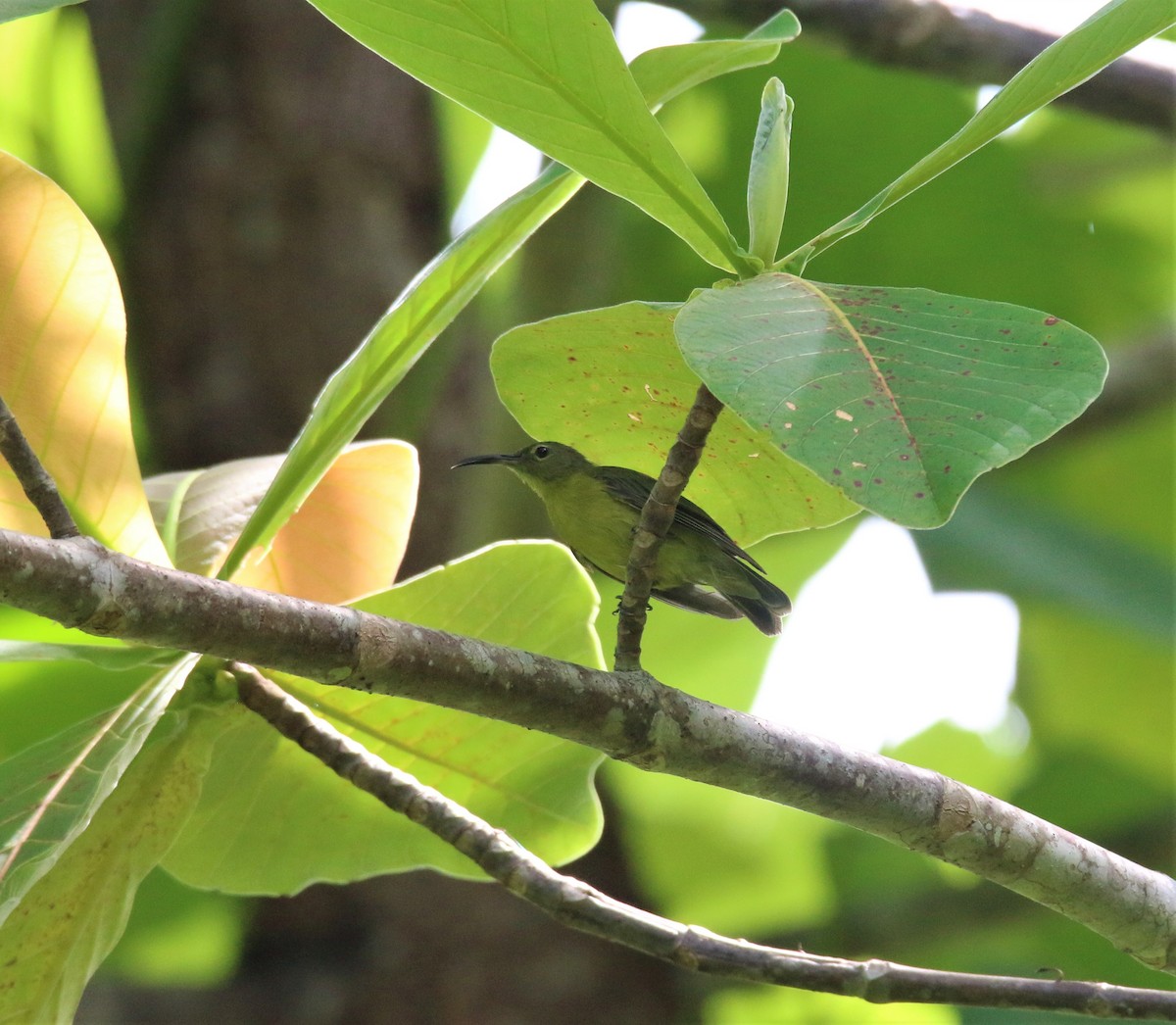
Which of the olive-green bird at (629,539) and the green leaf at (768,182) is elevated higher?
the olive-green bird at (629,539)

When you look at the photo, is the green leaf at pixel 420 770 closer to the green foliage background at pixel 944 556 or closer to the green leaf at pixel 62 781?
the green leaf at pixel 62 781

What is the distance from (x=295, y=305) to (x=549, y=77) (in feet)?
11.7

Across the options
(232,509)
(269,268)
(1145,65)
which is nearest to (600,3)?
(1145,65)

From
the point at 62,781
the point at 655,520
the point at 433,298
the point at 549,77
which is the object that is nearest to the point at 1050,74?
the point at 549,77

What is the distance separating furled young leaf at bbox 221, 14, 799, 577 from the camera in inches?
68.6

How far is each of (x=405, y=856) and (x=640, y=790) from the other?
3724 millimetres

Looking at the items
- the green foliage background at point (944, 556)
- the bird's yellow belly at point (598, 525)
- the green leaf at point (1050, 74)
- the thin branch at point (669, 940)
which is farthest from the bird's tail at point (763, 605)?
the green leaf at point (1050, 74)

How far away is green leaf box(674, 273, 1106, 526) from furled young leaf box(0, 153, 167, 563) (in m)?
0.93

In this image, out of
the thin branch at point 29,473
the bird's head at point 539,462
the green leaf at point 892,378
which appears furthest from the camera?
the bird's head at point 539,462

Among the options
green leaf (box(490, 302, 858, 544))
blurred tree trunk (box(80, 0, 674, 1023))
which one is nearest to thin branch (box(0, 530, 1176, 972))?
green leaf (box(490, 302, 858, 544))

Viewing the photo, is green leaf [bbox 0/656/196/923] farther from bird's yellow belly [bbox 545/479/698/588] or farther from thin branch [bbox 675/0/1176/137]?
thin branch [bbox 675/0/1176/137]

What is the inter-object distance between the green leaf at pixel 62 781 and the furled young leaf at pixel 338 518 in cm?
40

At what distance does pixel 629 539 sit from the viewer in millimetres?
3594

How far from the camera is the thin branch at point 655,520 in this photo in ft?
5.02
